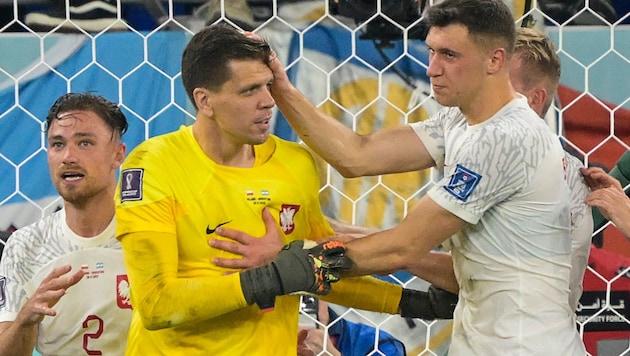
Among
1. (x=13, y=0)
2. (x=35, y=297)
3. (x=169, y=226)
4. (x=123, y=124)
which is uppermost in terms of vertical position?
(x=13, y=0)

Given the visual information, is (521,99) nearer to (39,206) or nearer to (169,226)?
(169,226)

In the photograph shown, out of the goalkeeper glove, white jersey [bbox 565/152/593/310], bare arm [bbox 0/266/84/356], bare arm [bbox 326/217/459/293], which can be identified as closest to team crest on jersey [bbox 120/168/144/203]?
bare arm [bbox 0/266/84/356]

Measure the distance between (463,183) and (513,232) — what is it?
14 cm

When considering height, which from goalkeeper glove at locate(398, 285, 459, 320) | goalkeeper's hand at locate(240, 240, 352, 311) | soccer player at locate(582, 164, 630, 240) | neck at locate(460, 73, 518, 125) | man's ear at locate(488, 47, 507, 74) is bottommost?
goalkeeper glove at locate(398, 285, 459, 320)

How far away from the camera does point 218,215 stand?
1.59 meters

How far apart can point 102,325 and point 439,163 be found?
805mm

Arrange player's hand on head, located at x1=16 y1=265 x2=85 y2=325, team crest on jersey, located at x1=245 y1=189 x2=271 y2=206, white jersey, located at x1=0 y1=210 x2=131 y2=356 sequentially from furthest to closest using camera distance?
1. white jersey, located at x1=0 y1=210 x2=131 y2=356
2. player's hand on head, located at x1=16 y1=265 x2=85 y2=325
3. team crest on jersey, located at x1=245 y1=189 x2=271 y2=206

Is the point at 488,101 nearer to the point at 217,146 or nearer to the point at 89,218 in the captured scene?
the point at 217,146

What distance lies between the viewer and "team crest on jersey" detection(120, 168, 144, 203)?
155cm

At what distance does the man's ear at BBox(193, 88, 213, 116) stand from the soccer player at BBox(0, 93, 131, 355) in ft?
1.52

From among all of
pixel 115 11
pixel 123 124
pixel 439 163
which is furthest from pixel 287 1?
pixel 439 163

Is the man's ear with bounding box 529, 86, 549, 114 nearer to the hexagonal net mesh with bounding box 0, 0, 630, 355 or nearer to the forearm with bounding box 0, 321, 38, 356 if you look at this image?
the hexagonal net mesh with bounding box 0, 0, 630, 355

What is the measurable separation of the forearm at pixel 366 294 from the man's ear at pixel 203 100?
435mm

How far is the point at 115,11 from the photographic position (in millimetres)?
2486
